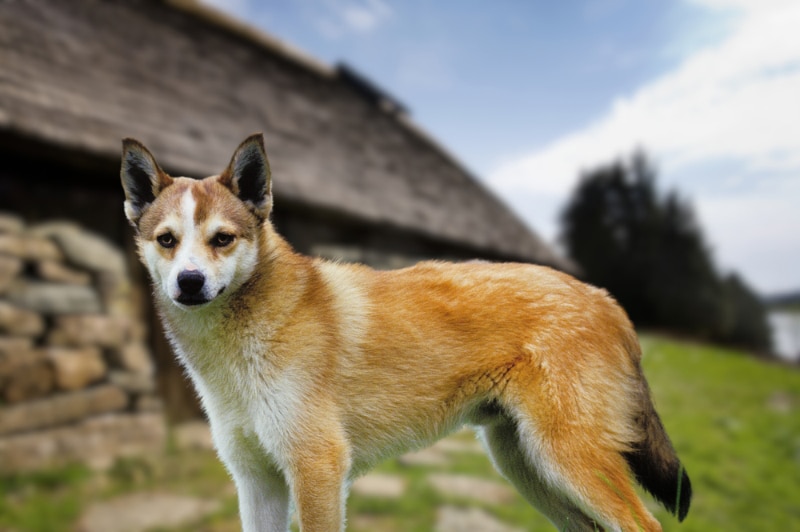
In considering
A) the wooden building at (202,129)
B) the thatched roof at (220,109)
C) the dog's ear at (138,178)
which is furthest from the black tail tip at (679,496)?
the thatched roof at (220,109)

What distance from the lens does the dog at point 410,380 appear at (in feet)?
6.50

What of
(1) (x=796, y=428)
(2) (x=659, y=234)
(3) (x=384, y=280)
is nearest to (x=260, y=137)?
(3) (x=384, y=280)

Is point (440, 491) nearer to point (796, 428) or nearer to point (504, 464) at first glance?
point (504, 464)

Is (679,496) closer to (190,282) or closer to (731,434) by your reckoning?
(190,282)

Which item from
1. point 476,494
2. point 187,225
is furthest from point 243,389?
point 476,494

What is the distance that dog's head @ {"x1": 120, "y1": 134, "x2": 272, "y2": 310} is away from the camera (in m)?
1.65

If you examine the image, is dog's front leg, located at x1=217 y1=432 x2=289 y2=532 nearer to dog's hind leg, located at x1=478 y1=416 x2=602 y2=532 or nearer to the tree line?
dog's hind leg, located at x1=478 y1=416 x2=602 y2=532

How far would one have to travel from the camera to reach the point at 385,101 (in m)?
17.9

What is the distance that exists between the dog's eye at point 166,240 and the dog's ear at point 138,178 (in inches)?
3.6

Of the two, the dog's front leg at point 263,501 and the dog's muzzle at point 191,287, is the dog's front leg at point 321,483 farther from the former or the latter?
the dog's muzzle at point 191,287

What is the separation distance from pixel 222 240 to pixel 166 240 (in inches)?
7.2

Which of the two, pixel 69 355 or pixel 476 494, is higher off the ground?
pixel 69 355

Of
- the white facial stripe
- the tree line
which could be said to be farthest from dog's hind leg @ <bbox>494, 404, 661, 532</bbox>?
the tree line

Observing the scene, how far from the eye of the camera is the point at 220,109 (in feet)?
34.0
